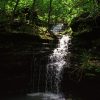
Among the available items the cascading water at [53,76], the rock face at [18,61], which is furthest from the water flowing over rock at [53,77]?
the rock face at [18,61]

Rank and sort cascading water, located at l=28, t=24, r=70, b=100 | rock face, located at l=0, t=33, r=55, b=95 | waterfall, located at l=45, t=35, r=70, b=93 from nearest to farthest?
cascading water, located at l=28, t=24, r=70, b=100, rock face, located at l=0, t=33, r=55, b=95, waterfall, located at l=45, t=35, r=70, b=93

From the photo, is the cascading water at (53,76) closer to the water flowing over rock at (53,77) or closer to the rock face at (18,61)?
the water flowing over rock at (53,77)

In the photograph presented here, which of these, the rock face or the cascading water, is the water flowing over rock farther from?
the rock face

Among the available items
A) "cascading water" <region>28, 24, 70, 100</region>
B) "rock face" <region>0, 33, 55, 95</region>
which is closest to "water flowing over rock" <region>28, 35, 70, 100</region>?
"cascading water" <region>28, 24, 70, 100</region>

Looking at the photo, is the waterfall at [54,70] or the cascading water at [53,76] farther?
the waterfall at [54,70]

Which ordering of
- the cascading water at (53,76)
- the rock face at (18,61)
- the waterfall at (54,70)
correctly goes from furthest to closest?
1. the waterfall at (54,70)
2. the rock face at (18,61)
3. the cascading water at (53,76)

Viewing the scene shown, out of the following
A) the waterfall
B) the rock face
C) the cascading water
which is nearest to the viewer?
the cascading water

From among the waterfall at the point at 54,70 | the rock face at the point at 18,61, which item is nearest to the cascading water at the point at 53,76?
the waterfall at the point at 54,70

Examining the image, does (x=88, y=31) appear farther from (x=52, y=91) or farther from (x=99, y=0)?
(x=52, y=91)

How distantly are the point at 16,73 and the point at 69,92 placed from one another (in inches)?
139

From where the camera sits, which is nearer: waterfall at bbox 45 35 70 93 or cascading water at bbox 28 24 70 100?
cascading water at bbox 28 24 70 100

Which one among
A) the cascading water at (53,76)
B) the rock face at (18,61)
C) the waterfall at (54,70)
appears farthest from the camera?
the waterfall at (54,70)

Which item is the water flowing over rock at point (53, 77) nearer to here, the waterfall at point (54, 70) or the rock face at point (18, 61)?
A: the waterfall at point (54, 70)

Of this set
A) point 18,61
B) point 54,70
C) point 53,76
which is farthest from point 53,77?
point 18,61
